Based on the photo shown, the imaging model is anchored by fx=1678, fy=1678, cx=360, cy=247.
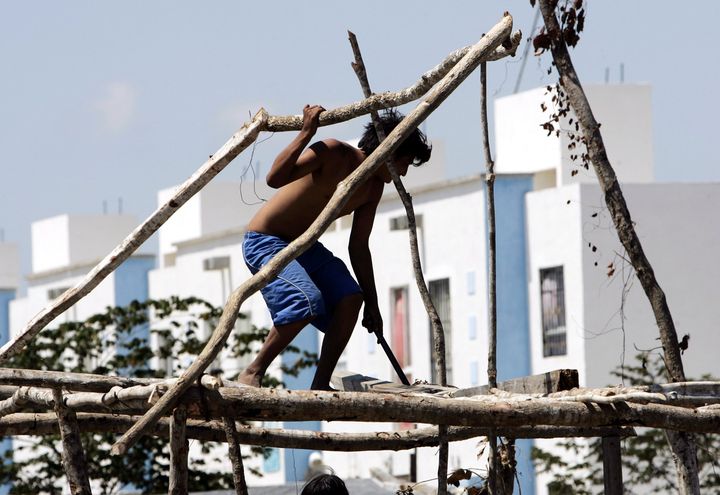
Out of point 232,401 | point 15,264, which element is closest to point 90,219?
point 15,264

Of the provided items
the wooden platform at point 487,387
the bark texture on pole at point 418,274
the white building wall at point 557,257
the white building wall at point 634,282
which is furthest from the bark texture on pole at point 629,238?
the white building wall at point 634,282

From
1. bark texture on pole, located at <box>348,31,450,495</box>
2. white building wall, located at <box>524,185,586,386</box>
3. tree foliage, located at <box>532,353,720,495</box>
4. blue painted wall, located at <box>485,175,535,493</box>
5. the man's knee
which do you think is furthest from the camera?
blue painted wall, located at <box>485,175,535,493</box>

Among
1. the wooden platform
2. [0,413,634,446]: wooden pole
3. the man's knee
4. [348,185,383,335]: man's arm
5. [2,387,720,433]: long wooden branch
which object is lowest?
[0,413,634,446]: wooden pole

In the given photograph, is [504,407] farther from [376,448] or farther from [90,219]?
[90,219]

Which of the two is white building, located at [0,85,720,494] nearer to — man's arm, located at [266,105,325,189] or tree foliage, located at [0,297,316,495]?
tree foliage, located at [0,297,316,495]

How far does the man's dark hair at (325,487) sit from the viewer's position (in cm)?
612

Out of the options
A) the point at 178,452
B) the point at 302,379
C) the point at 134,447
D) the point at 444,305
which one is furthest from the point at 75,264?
the point at 178,452

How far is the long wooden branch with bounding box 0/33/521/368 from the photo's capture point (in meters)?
6.76

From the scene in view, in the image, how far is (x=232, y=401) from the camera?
572cm

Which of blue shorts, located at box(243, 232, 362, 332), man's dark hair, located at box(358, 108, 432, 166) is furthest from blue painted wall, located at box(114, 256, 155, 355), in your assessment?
blue shorts, located at box(243, 232, 362, 332)

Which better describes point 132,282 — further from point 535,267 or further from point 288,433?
point 288,433

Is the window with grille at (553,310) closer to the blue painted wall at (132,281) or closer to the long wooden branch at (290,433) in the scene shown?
the blue painted wall at (132,281)

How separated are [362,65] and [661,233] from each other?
1668 cm

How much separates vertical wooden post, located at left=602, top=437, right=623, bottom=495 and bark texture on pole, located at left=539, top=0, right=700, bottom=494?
72cm
